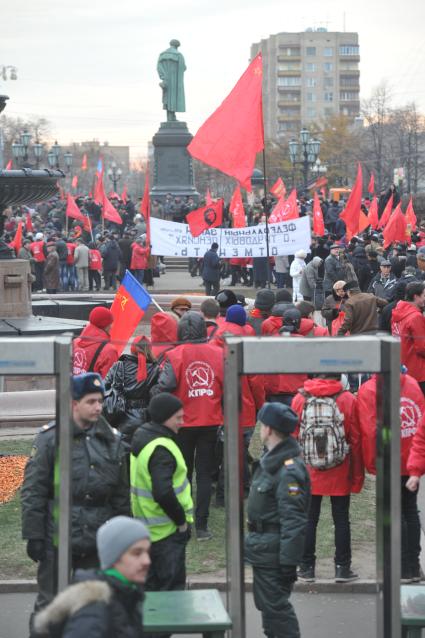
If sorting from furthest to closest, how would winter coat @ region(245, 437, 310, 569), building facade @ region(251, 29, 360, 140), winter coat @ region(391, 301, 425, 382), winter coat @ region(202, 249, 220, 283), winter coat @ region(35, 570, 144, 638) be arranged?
building facade @ region(251, 29, 360, 140) → winter coat @ region(202, 249, 220, 283) → winter coat @ region(391, 301, 425, 382) → winter coat @ region(245, 437, 310, 569) → winter coat @ region(35, 570, 144, 638)

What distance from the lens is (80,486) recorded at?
277 inches

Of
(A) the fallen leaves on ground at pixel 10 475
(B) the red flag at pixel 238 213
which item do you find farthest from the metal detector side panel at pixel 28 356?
(B) the red flag at pixel 238 213

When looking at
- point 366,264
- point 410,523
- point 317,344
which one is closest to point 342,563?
point 410,523

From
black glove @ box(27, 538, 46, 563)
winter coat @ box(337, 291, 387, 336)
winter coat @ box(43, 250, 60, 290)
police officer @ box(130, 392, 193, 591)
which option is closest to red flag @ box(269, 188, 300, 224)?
winter coat @ box(43, 250, 60, 290)

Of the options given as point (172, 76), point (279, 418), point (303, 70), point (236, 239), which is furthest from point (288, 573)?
point (303, 70)

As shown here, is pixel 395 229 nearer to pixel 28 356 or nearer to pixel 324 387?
pixel 324 387

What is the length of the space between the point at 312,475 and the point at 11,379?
746 cm

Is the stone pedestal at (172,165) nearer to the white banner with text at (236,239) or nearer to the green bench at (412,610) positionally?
the white banner with text at (236,239)

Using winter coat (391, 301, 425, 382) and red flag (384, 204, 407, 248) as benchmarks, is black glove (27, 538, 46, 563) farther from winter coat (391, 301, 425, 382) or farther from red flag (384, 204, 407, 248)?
red flag (384, 204, 407, 248)

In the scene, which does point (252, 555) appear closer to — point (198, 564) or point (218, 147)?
point (198, 564)

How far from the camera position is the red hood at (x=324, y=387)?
8.69 metres

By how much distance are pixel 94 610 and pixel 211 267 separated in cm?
2436

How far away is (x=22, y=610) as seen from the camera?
8.45m

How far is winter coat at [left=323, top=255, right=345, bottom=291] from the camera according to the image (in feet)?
72.2
